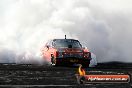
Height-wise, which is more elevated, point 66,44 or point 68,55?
point 66,44

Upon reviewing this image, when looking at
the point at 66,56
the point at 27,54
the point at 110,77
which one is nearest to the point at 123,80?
the point at 110,77

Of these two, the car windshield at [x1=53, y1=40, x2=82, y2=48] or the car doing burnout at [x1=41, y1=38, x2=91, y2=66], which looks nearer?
the car doing burnout at [x1=41, y1=38, x2=91, y2=66]

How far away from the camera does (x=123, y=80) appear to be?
10.9m

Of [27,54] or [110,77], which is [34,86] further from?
[27,54]

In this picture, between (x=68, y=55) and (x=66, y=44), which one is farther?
(x=66, y=44)

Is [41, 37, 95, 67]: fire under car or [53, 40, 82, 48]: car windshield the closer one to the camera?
[41, 37, 95, 67]: fire under car

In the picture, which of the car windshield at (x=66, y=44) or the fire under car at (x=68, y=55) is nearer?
the fire under car at (x=68, y=55)

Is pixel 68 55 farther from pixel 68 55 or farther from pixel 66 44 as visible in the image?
pixel 66 44

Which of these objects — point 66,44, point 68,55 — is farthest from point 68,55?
point 66,44

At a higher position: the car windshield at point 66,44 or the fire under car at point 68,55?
the car windshield at point 66,44

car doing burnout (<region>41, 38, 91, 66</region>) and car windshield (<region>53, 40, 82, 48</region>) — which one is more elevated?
car windshield (<region>53, 40, 82, 48</region>)

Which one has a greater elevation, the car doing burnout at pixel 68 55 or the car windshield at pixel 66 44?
the car windshield at pixel 66 44

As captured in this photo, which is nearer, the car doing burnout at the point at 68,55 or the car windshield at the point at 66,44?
the car doing burnout at the point at 68,55

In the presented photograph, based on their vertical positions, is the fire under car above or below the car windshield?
below
